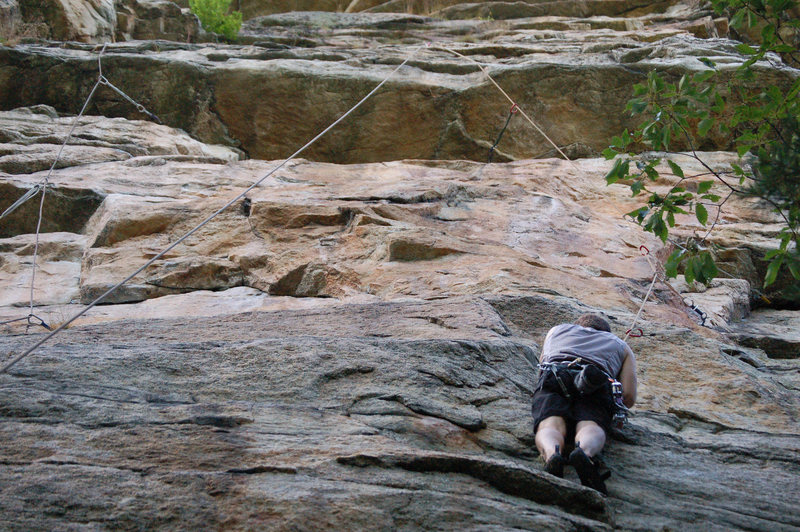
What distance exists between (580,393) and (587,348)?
1.29 feet

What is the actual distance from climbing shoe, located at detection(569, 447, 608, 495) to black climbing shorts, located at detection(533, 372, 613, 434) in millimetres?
369

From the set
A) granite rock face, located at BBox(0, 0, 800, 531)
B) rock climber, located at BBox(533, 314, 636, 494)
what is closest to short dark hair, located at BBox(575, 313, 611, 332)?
rock climber, located at BBox(533, 314, 636, 494)

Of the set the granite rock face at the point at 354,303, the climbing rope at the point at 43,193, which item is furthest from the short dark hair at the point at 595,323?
the climbing rope at the point at 43,193

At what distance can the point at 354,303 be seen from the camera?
5.65 m

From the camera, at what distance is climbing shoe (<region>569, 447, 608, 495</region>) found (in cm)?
346

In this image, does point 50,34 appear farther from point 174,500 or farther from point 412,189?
point 174,500

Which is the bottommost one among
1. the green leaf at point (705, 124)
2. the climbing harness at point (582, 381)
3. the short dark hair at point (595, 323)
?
the climbing harness at point (582, 381)

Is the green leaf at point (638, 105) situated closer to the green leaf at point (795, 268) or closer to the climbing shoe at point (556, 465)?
the green leaf at point (795, 268)

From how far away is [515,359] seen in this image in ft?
15.4

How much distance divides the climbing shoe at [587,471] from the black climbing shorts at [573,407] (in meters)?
0.37

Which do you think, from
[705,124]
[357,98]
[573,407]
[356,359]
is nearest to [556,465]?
[573,407]

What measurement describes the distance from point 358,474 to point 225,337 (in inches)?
71.1

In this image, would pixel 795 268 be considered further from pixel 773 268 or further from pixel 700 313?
pixel 700 313

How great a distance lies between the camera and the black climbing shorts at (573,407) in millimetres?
3880
